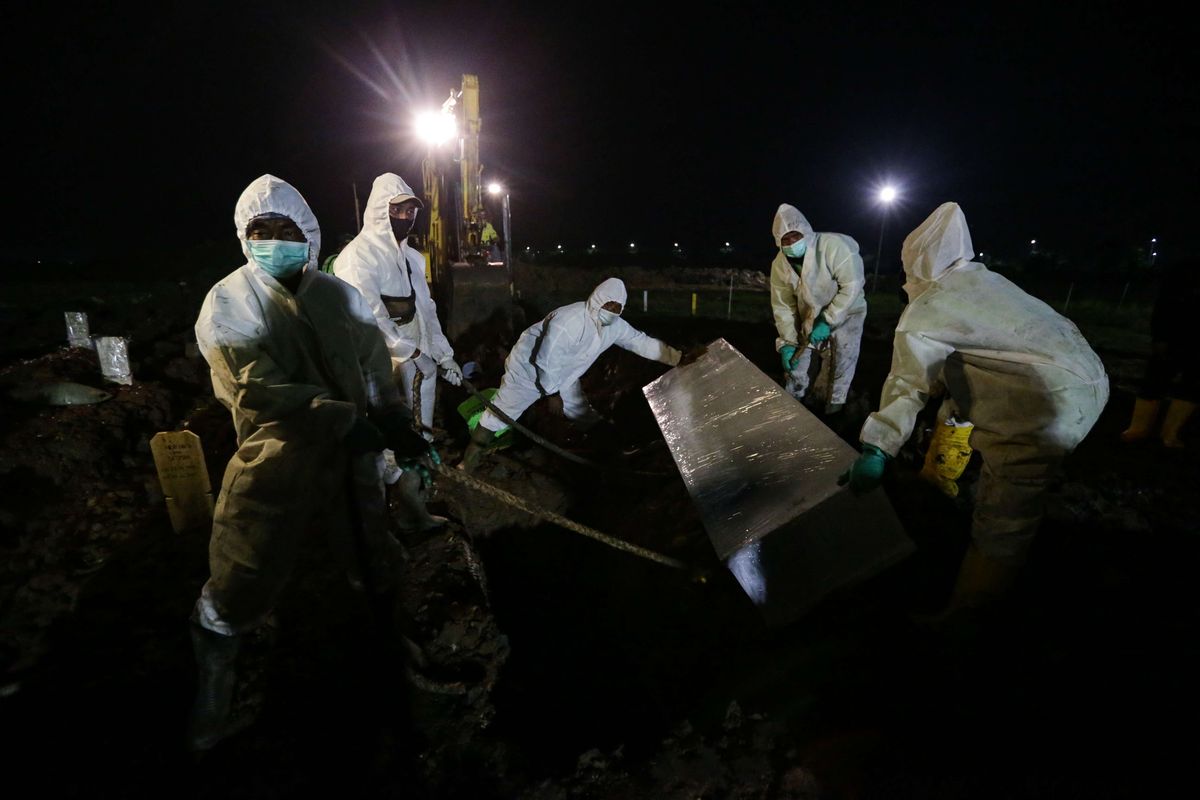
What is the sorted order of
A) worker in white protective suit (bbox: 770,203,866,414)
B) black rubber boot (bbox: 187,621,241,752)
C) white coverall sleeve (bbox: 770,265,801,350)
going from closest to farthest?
1. black rubber boot (bbox: 187,621,241,752)
2. worker in white protective suit (bbox: 770,203,866,414)
3. white coverall sleeve (bbox: 770,265,801,350)

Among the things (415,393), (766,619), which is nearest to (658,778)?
(766,619)

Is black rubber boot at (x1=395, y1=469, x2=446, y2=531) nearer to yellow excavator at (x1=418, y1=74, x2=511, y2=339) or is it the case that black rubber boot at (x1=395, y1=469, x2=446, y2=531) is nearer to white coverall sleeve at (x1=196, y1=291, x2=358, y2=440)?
white coverall sleeve at (x1=196, y1=291, x2=358, y2=440)

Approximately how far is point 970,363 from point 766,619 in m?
1.45

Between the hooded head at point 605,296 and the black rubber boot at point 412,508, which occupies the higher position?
the hooded head at point 605,296

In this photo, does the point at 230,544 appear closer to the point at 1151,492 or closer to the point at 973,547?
the point at 973,547

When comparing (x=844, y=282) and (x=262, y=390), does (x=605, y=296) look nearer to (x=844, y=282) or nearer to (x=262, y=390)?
(x=844, y=282)

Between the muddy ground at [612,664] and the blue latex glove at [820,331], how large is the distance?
114cm

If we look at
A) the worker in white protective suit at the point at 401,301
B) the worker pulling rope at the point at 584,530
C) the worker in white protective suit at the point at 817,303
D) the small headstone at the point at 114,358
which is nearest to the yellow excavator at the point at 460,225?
the worker in white protective suit at the point at 401,301

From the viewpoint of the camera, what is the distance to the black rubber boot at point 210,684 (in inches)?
83.0

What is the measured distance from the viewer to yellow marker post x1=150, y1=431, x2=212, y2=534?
348 cm

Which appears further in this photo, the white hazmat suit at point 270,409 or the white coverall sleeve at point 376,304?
the white coverall sleeve at point 376,304

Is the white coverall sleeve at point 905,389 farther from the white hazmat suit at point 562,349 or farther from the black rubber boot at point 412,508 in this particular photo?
the black rubber boot at point 412,508

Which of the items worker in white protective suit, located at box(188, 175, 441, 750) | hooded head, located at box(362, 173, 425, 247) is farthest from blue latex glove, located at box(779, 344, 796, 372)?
worker in white protective suit, located at box(188, 175, 441, 750)

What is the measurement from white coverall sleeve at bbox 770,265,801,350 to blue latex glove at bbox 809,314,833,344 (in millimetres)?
349
